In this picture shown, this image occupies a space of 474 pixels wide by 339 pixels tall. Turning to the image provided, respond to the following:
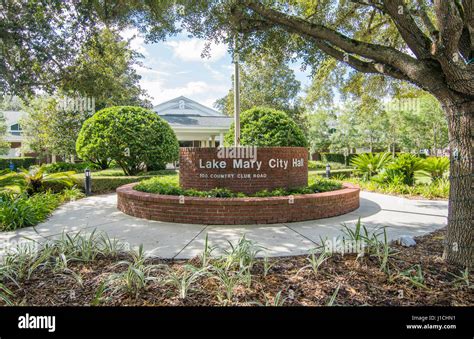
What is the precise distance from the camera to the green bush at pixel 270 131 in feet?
35.5

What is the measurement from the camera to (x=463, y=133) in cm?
340

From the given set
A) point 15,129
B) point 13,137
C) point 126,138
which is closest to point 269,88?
point 126,138

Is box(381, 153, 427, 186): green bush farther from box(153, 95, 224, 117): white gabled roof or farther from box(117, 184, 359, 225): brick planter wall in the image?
box(153, 95, 224, 117): white gabled roof

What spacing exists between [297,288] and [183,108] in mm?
26739

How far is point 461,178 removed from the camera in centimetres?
344

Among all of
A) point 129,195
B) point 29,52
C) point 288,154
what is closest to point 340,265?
point 288,154

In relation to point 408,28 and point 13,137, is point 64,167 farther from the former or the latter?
point 13,137

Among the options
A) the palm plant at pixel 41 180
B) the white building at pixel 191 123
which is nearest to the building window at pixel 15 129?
the white building at pixel 191 123

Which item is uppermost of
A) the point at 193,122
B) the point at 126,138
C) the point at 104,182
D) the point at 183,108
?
the point at 183,108

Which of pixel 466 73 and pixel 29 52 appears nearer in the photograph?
pixel 466 73

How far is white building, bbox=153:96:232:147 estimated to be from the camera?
21.7m

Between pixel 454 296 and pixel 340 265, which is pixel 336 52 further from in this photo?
pixel 454 296

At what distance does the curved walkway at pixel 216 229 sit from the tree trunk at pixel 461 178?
1.42 m

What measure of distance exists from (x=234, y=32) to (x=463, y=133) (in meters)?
4.15
